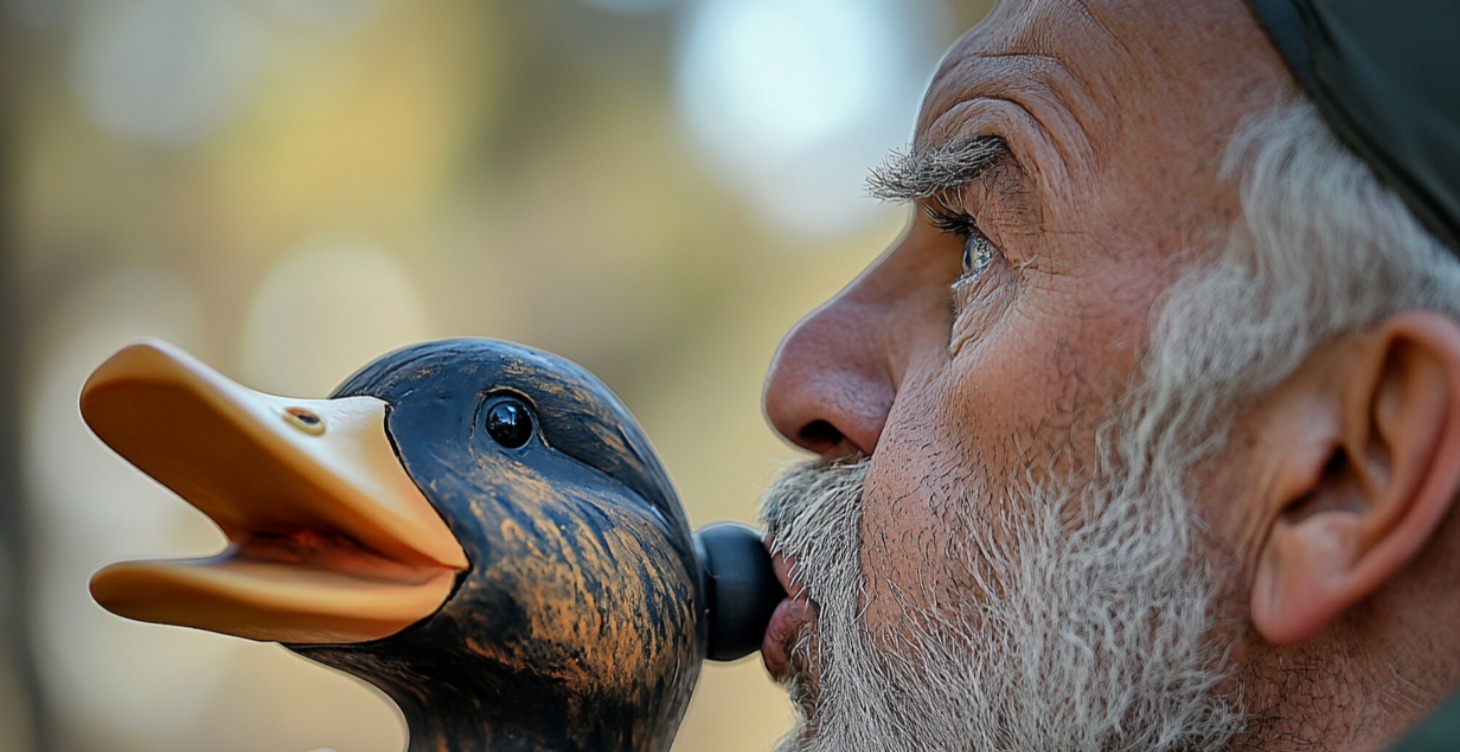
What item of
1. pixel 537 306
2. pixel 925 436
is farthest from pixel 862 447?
pixel 537 306

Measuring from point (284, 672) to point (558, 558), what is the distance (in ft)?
8.90

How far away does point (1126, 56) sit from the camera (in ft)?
2.75

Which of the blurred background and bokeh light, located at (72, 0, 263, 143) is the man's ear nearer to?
the blurred background

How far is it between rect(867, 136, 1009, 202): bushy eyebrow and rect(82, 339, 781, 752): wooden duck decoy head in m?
0.30

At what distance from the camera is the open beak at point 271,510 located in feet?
2.28

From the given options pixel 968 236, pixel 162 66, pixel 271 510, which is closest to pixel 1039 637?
pixel 968 236

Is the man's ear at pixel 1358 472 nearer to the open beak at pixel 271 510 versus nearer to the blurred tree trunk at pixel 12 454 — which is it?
the open beak at pixel 271 510

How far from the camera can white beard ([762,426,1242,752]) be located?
792mm

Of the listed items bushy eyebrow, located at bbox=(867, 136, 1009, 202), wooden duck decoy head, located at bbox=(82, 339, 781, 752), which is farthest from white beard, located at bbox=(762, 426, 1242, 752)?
bushy eyebrow, located at bbox=(867, 136, 1009, 202)

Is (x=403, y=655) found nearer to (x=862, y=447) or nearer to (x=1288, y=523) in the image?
(x=862, y=447)

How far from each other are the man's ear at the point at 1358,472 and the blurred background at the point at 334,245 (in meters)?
2.08

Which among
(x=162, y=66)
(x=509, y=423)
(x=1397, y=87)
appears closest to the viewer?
(x=1397, y=87)

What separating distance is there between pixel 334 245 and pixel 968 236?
2500 millimetres

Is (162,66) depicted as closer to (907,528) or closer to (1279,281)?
(907,528)
